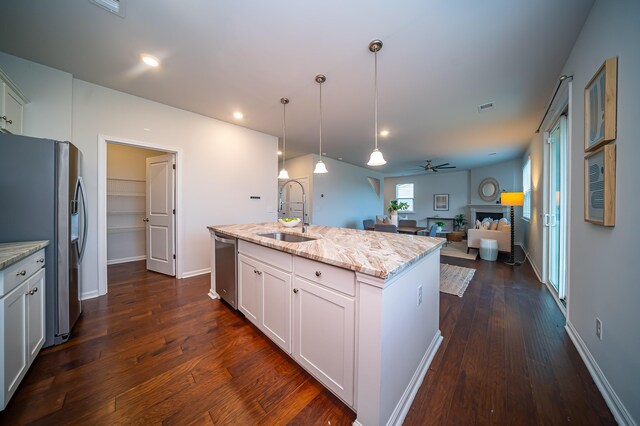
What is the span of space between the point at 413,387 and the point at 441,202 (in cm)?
881

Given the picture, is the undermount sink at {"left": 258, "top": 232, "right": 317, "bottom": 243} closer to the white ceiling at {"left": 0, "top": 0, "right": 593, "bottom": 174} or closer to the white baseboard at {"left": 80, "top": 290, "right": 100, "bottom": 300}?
the white ceiling at {"left": 0, "top": 0, "right": 593, "bottom": 174}

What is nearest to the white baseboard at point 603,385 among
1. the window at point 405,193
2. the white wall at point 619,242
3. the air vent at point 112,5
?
the white wall at point 619,242

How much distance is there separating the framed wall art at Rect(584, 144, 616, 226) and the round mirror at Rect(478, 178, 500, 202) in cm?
712

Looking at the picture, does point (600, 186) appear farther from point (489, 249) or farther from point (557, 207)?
point (489, 249)

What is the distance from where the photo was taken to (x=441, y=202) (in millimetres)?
8828

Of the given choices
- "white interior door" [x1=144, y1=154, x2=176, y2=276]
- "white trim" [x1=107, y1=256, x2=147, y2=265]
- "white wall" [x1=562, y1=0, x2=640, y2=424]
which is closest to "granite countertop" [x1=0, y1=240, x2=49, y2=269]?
"white interior door" [x1=144, y1=154, x2=176, y2=276]

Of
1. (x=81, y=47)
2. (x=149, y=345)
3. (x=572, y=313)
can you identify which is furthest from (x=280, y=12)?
(x=572, y=313)

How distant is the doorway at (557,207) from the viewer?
2.61 metres

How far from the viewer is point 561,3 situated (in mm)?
1581

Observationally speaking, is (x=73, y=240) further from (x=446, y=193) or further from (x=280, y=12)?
(x=446, y=193)

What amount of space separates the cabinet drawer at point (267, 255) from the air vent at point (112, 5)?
6.84 feet

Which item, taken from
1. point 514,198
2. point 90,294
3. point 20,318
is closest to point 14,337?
point 20,318

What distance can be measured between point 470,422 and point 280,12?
3.00 meters

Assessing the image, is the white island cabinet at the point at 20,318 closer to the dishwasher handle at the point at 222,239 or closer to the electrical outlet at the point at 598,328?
the dishwasher handle at the point at 222,239
